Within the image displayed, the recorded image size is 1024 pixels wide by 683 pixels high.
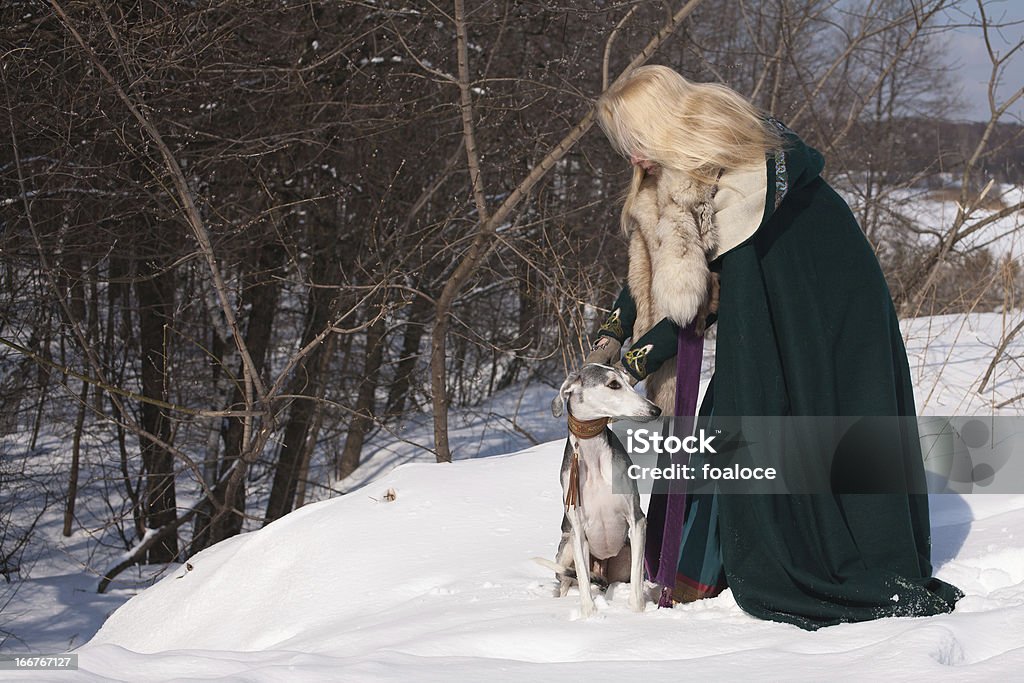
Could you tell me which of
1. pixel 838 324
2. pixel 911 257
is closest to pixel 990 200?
pixel 911 257

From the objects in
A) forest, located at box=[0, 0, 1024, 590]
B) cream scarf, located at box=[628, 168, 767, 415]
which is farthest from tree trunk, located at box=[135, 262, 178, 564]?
cream scarf, located at box=[628, 168, 767, 415]

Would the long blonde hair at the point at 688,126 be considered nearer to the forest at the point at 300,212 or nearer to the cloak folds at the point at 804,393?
the cloak folds at the point at 804,393

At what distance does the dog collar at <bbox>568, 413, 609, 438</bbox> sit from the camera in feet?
11.0

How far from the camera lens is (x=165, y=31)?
7.25m

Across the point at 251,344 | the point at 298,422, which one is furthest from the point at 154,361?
the point at 298,422

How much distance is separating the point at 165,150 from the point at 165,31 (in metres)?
1.31

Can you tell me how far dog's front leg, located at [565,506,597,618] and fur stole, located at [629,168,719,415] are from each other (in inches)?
19.3

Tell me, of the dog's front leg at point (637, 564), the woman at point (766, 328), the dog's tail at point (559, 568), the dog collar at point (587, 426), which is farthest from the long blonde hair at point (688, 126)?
the dog's tail at point (559, 568)

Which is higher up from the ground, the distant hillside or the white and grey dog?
the distant hillside

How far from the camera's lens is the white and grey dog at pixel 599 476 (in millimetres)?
3285

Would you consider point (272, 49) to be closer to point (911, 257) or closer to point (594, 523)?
point (594, 523)

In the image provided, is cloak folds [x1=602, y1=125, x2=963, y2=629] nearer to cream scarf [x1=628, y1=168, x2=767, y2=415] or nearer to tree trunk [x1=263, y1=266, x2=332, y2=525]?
cream scarf [x1=628, y1=168, x2=767, y2=415]

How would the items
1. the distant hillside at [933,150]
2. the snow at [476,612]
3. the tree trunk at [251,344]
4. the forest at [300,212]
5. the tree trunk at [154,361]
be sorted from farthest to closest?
the tree trunk at [251,344] < the tree trunk at [154,361] < the distant hillside at [933,150] < the forest at [300,212] < the snow at [476,612]

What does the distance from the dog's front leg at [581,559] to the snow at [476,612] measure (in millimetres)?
64
